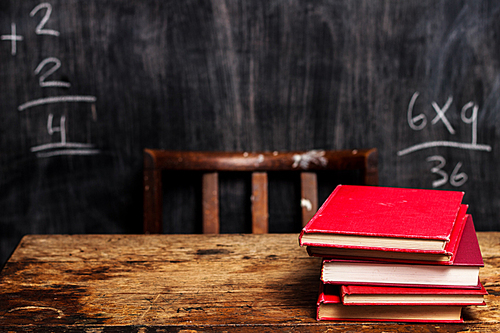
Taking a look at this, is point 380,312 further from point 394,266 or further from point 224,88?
point 224,88

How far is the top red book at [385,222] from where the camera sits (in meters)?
0.47

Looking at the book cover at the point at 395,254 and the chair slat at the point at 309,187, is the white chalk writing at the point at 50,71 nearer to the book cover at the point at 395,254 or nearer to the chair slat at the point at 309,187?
the chair slat at the point at 309,187

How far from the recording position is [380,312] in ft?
1.73

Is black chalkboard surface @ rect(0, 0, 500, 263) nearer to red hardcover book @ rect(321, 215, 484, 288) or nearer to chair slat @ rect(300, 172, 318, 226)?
chair slat @ rect(300, 172, 318, 226)

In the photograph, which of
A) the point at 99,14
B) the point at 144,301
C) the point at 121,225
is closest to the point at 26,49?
the point at 99,14

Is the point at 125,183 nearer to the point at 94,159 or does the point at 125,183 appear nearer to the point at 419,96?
the point at 94,159

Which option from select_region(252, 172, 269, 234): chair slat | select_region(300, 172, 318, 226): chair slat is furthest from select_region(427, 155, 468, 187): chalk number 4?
select_region(252, 172, 269, 234): chair slat

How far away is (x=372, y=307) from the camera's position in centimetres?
53

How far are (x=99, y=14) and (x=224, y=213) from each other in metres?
0.82

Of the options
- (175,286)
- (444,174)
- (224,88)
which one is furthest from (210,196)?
(444,174)

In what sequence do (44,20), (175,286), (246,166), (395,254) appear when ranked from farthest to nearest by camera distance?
(44,20), (246,166), (175,286), (395,254)

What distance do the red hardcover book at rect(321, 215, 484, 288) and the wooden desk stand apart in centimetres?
6

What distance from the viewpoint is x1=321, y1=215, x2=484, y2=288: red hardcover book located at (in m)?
0.49

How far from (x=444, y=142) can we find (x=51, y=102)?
1.39m
